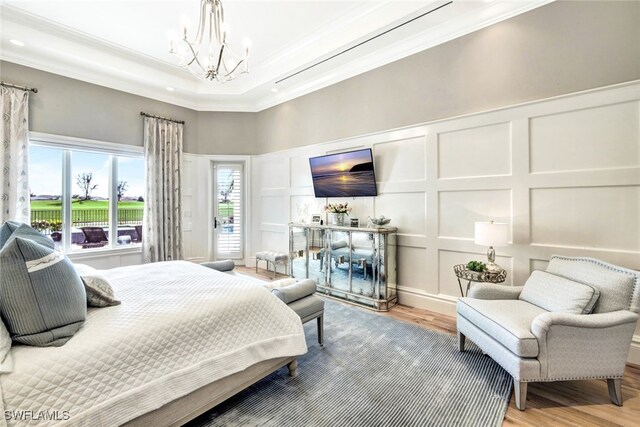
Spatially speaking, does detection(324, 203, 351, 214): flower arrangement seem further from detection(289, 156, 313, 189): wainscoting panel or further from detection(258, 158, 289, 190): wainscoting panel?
detection(258, 158, 289, 190): wainscoting panel

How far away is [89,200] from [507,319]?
5734 millimetres

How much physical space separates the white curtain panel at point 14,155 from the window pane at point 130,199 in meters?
1.18

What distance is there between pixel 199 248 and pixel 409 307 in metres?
4.25

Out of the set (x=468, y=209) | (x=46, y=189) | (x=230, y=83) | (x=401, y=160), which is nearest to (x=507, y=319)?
(x=468, y=209)

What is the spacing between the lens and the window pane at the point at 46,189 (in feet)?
12.9

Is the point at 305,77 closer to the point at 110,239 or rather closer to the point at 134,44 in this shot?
the point at 134,44

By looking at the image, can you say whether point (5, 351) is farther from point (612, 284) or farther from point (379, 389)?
point (612, 284)

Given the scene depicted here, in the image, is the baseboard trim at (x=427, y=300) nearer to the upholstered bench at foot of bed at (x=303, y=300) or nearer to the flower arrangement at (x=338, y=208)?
the flower arrangement at (x=338, y=208)

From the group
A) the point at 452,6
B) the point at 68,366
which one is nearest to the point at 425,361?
the point at 68,366

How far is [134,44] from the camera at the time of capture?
161 inches

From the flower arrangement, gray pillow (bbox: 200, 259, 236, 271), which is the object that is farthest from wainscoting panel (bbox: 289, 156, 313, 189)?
gray pillow (bbox: 200, 259, 236, 271)

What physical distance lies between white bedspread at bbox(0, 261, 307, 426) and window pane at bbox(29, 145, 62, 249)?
2935mm

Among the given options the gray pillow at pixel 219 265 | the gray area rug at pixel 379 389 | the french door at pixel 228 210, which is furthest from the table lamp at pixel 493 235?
the french door at pixel 228 210

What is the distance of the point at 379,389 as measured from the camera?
2.03m
